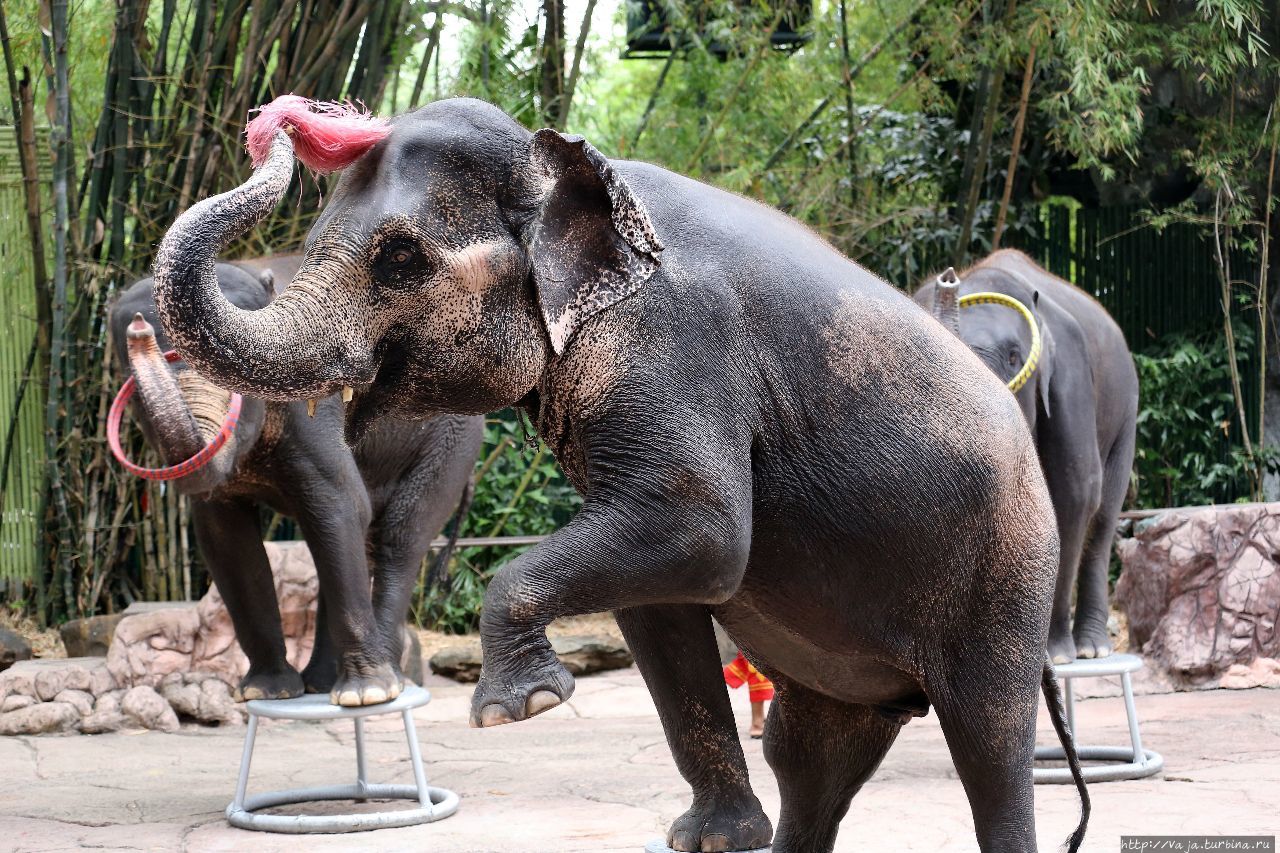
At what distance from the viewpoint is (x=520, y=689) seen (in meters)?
1.67

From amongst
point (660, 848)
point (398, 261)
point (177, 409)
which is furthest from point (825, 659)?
point (177, 409)

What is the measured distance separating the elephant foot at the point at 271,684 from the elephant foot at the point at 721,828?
2179 millimetres

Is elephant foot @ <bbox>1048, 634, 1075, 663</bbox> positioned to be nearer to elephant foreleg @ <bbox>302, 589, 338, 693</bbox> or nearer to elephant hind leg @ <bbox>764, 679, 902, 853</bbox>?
elephant foreleg @ <bbox>302, 589, 338, 693</bbox>

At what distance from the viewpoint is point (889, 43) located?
7863mm

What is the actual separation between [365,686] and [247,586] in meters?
0.48

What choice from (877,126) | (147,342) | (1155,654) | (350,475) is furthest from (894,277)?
(147,342)

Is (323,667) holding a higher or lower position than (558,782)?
higher

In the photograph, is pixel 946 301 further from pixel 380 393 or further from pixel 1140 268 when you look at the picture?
pixel 1140 268

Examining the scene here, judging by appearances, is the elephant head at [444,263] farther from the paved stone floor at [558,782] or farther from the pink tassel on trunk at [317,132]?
the paved stone floor at [558,782]

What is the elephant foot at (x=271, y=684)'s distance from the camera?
4.07m

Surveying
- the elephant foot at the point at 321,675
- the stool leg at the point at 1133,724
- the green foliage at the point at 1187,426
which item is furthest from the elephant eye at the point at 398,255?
the green foliage at the point at 1187,426

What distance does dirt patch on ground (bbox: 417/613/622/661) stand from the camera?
292 inches

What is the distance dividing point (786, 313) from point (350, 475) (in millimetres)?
2478

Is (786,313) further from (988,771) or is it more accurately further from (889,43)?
(889,43)
